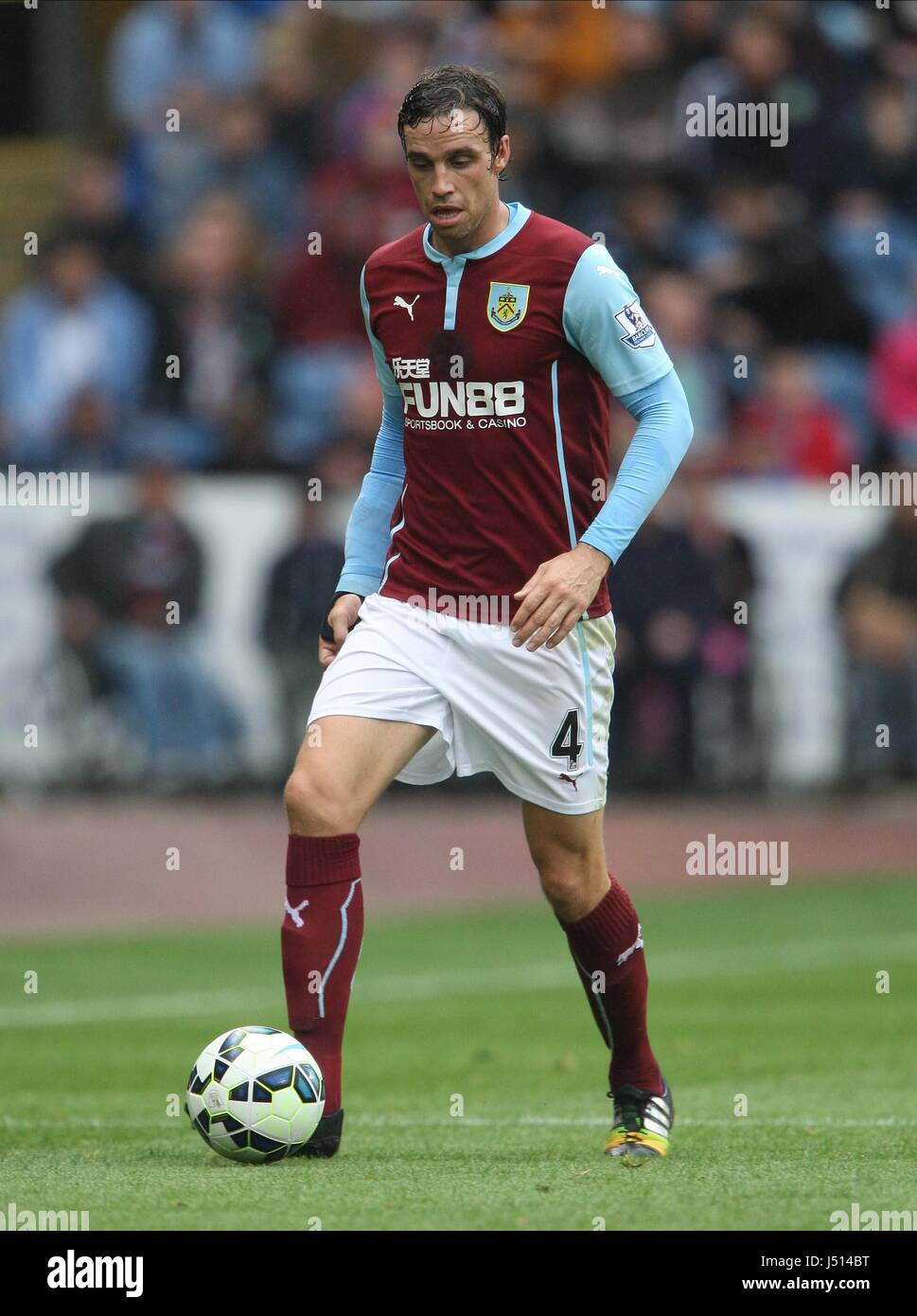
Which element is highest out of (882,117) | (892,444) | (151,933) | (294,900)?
(882,117)

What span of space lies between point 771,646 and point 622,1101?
32.9ft

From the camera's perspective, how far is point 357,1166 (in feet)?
19.1

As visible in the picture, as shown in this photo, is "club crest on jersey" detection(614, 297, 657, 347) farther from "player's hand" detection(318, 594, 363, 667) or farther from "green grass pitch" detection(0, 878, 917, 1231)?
"green grass pitch" detection(0, 878, 917, 1231)

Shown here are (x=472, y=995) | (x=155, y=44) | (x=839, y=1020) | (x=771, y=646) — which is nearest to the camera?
(x=839, y=1020)

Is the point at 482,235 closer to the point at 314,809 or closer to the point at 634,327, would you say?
the point at 634,327

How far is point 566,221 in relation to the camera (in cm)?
1817

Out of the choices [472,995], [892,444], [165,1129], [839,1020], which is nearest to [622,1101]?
[165,1129]

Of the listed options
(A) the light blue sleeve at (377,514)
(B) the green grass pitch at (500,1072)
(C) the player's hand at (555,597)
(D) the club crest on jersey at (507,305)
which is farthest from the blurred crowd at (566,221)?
(C) the player's hand at (555,597)

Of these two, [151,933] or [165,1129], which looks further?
[151,933]

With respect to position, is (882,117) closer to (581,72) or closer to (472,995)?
(581,72)

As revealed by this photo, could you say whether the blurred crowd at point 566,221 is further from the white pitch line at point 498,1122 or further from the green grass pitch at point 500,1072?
the white pitch line at point 498,1122

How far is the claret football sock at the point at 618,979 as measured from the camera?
20.7 ft

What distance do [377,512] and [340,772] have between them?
97 centimetres

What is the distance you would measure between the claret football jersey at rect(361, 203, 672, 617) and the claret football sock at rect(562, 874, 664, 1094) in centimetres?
84
